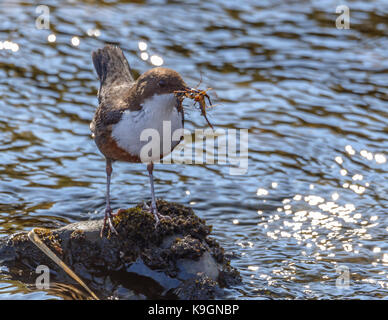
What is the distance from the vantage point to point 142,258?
185 inches

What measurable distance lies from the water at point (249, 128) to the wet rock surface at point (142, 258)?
243 millimetres

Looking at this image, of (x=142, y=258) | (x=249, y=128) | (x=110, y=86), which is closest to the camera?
(x=142, y=258)

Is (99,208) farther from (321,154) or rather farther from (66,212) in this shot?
(321,154)

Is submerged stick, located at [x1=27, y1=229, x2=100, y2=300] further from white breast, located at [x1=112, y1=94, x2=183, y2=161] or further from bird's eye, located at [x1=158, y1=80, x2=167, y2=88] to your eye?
bird's eye, located at [x1=158, y1=80, x2=167, y2=88]

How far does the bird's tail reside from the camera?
5.60 meters

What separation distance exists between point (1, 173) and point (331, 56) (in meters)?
4.93

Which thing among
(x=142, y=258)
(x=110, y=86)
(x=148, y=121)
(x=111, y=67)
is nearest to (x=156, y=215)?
(x=142, y=258)

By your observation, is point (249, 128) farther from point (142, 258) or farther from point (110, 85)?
point (142, 258)

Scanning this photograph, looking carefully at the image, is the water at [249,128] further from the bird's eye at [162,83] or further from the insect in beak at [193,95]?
the bird's eye at [162,83]

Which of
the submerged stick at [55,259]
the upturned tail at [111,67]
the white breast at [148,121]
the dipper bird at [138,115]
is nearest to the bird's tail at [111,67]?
the upturned tail at [111,67]

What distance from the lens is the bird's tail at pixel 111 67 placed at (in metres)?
5.60

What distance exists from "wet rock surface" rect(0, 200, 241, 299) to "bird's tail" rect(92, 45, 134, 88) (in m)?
1.23

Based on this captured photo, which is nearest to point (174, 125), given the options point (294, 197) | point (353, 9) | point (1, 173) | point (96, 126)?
point (96, 126)

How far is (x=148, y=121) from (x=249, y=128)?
343 cm
